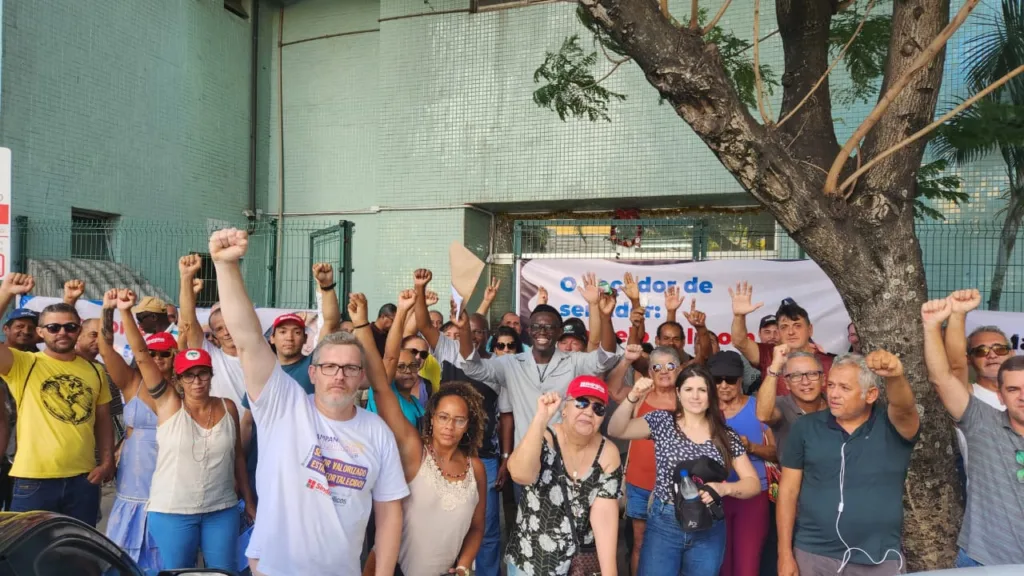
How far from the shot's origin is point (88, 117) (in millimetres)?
11133

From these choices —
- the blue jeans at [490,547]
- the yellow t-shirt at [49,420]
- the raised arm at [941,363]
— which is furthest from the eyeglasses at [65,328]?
the raised arm at [941,363]

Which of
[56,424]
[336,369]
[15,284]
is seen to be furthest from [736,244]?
[15,284]

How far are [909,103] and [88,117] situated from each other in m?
11.2

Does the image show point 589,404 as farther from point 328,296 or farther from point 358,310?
point 328,296

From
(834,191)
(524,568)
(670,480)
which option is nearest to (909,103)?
(834,191)

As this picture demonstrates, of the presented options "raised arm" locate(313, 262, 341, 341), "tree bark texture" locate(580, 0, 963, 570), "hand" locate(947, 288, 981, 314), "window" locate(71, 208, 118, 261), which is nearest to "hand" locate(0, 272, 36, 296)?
"raised arm" locate(313, 262, 341, 341)

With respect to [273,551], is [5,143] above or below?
above

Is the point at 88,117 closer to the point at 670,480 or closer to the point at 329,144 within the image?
the point at 329,144

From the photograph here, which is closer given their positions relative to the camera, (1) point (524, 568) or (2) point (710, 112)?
(1) point (524, 568)

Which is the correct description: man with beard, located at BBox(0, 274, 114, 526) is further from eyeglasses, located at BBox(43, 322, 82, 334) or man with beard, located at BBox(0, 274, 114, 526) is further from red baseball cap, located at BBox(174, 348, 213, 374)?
red baseball cap, located at BBox(174, 348, 213, 374)

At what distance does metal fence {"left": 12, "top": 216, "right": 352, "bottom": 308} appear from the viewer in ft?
33.1

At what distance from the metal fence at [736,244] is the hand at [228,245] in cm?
614

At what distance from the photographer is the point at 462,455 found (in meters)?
3.56

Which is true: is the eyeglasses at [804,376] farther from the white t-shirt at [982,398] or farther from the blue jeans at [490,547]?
the blue jeans at [490,547]
